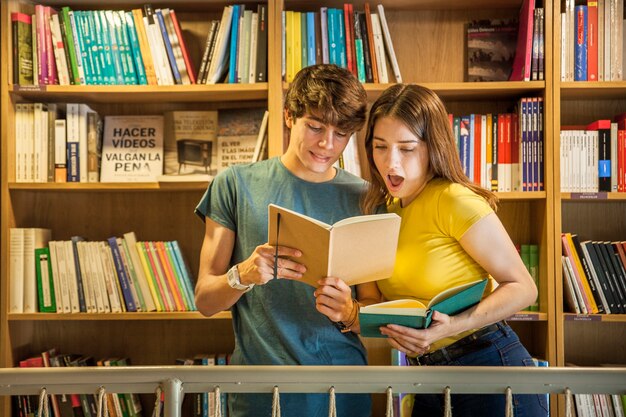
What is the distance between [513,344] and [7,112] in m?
2.03

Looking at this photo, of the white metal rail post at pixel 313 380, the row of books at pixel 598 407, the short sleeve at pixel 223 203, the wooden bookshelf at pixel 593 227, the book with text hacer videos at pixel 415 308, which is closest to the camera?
the white metal rail post at pixel 313 380

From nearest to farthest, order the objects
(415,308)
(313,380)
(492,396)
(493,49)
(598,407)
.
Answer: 1. (313,380)
2. (415,308)
3. (492,396)
4. (598,407)
5. (493,49)

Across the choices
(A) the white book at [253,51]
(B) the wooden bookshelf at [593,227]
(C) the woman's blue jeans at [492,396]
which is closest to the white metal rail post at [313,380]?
(C) the woman's blue jeans at [492,396]

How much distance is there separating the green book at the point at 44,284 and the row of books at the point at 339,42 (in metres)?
1.18

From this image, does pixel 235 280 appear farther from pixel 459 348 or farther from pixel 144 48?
pixel 144 48

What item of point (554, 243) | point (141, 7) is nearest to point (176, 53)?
point (141, 7)

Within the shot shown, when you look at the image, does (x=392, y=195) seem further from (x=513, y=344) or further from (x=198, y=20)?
(x=198, y=20)

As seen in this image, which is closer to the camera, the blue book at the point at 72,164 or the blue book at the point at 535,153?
the blue book at the point at 535,153

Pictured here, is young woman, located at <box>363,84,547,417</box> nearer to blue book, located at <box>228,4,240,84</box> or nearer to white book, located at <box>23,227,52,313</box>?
blue book, located at <box>228,4,240,84</box>

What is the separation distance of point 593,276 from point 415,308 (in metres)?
1.45

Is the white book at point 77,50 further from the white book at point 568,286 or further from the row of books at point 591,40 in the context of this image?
the white book at point 568,286

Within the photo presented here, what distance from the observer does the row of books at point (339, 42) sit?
250cm

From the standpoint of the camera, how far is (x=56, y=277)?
101 inches

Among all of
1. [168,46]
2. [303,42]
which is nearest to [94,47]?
[168,46]
